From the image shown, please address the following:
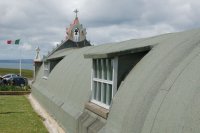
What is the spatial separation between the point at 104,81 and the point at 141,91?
297 cm

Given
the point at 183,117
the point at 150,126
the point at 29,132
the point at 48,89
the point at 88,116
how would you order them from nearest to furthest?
the point at 183,117 → the point at 150,126 → the point at 88,116 → the point at 29,132 → the point at 48,89

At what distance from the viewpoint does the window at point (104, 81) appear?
11.1 metres

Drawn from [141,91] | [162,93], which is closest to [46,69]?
[141,91]

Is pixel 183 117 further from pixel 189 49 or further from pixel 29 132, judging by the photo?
pixel 29 132

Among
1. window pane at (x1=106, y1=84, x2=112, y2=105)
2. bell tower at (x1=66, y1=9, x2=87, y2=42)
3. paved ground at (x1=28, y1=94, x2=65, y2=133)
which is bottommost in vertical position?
paved ground at (x1=28, y1=94, x2=65, y2=133)

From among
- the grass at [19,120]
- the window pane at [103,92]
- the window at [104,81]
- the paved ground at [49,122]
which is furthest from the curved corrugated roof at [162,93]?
the grass at [19,120]

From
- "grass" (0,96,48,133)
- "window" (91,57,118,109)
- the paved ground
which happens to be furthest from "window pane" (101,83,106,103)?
"grass" (0,96,48,133)

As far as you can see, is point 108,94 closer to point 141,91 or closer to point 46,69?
point 141,91

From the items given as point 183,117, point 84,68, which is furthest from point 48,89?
point 183,117

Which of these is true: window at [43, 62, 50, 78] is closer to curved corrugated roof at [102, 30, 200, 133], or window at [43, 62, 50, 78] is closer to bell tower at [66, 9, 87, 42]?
bell tower at [66, 9, 87, 42]

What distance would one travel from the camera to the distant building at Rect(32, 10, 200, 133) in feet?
22.2

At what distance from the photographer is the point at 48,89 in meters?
23.9

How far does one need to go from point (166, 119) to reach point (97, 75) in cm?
602

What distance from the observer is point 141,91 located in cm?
905
